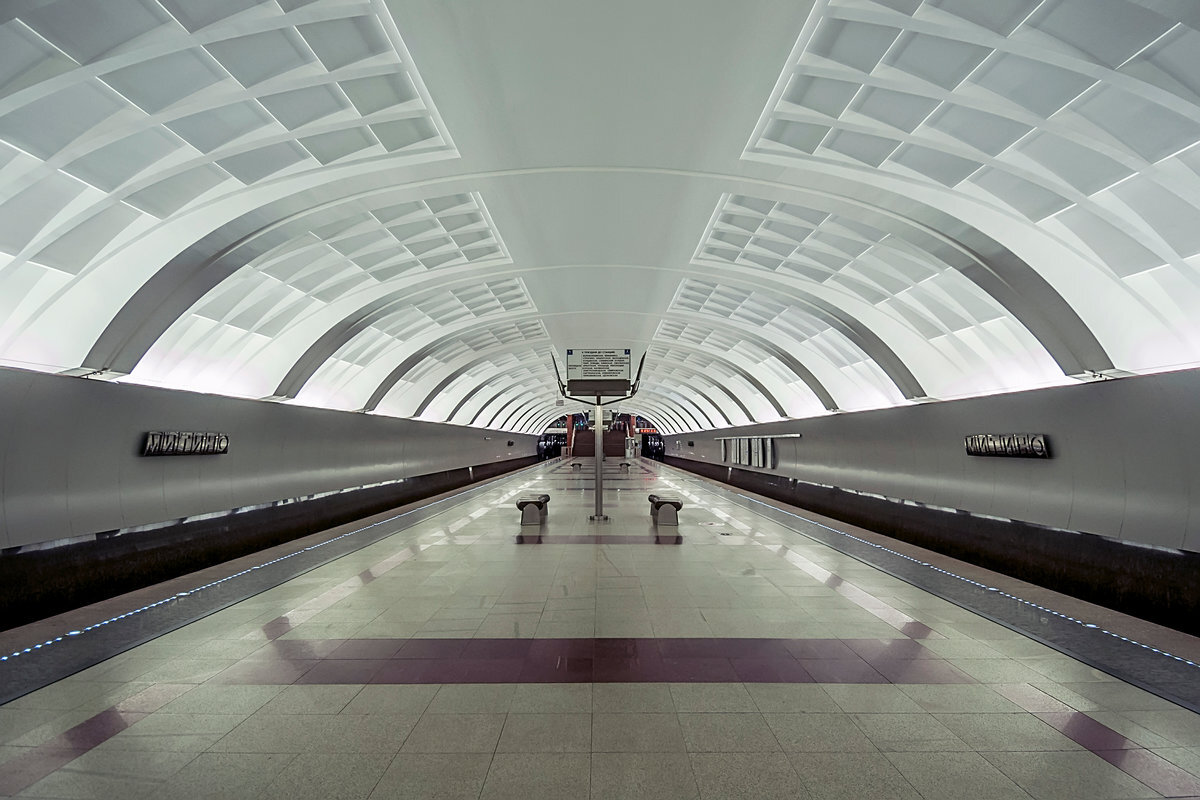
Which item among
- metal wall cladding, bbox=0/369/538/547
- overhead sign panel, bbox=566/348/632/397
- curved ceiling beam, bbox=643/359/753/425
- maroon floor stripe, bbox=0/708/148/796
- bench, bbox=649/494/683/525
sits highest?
curved ceiling beam, bbox=643/359/753/425

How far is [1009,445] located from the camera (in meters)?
8.91

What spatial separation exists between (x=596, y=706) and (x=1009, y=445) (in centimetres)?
840

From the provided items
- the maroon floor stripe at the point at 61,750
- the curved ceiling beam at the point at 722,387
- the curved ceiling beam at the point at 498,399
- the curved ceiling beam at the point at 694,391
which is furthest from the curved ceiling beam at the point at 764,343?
the curved ceiling beam at the point at 498,399

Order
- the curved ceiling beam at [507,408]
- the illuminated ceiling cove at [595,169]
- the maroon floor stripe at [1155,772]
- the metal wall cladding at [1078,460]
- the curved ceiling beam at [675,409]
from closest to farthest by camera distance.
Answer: the maroon floor stripe at [1155,772] → the illuminated ceiling cove at [595,169] → the metal wall cladding at [1078,460] → the curved ceiling beam at [507,408] → the curved ceiling beam at [675,409]

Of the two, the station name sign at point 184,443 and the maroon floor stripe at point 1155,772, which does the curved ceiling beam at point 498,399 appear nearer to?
the station name sign at point 184,443

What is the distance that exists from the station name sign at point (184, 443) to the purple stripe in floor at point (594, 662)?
16.3 ft

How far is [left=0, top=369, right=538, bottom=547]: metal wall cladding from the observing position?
20.0 ft

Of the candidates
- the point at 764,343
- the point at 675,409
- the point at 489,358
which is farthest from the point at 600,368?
the point at 675,409

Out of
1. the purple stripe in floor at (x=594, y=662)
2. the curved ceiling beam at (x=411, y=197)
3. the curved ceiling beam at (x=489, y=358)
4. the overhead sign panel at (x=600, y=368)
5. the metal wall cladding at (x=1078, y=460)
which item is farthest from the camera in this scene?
the curved ceiling beam at (x=489, y=358)

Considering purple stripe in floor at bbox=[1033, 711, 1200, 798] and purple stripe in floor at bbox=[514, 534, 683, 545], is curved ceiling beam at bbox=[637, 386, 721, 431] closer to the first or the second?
purple stripe in floor at bbox=[514, 534, 683, 545]

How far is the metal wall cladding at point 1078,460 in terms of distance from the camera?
20.0 ft

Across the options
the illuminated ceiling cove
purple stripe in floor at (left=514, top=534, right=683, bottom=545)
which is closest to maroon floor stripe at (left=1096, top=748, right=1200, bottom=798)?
the illuminated ceiling cove

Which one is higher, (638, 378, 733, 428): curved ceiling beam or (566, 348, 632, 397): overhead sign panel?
(638, 378, 733, 428): curved ceiling beam

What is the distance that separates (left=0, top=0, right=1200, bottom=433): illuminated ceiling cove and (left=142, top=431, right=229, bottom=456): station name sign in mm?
1111
